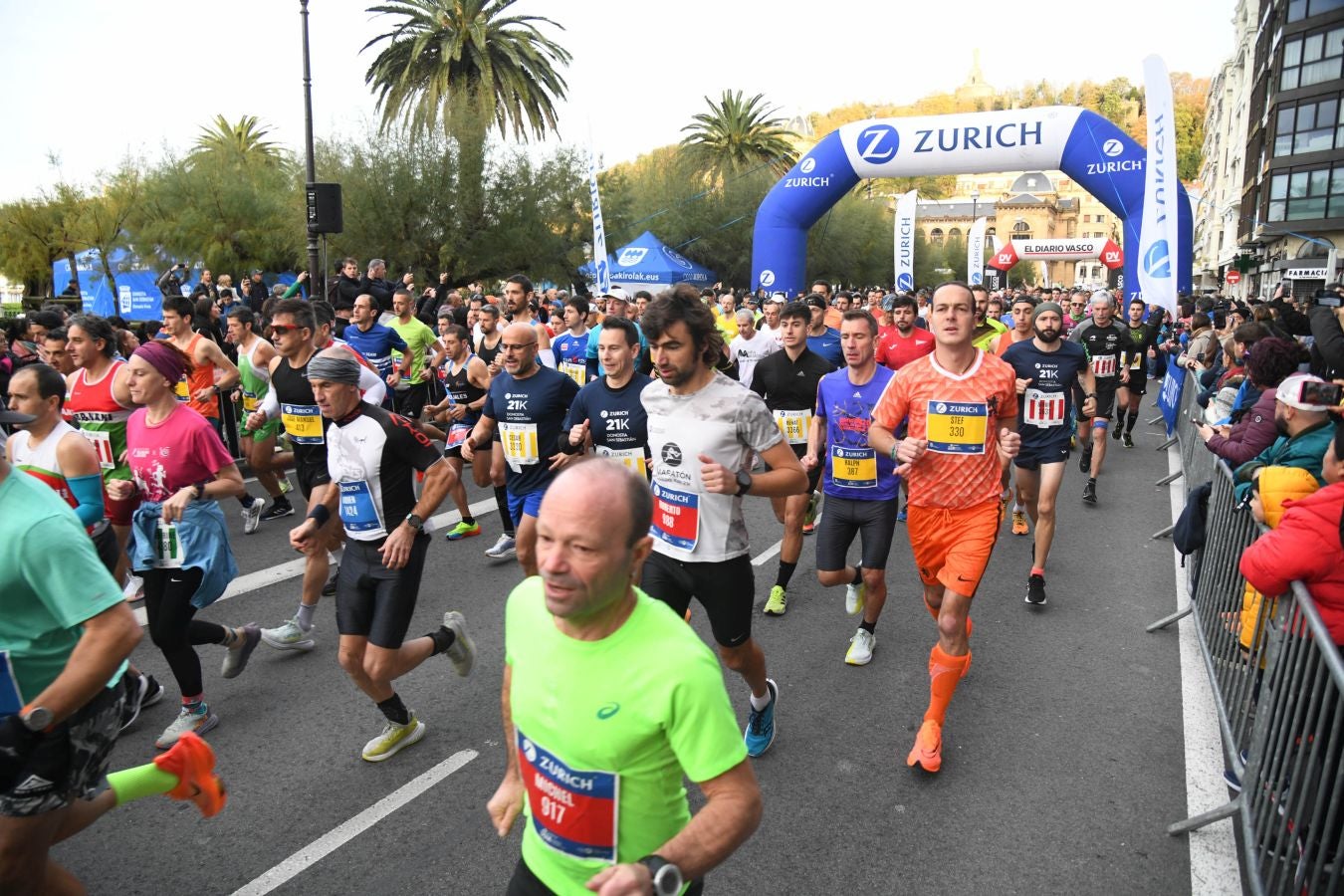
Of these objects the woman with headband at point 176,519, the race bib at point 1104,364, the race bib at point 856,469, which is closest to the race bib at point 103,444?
the woman with headband at point 176,519

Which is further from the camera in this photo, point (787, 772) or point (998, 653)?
point (998, 653)

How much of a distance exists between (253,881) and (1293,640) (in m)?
3.80

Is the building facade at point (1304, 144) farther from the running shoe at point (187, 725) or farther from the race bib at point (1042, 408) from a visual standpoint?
the running shoe at point (187, 725)

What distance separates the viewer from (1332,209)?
38.8m

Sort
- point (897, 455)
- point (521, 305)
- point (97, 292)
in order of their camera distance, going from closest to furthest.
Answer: point (897, 455) < point (521, 305) < point (97, 292)

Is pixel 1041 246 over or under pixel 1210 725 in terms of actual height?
over

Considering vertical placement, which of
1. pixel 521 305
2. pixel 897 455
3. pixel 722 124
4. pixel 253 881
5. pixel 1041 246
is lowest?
pixel 253 881

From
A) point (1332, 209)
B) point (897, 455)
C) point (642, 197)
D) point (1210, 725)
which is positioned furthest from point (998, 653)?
point (1332, 209)

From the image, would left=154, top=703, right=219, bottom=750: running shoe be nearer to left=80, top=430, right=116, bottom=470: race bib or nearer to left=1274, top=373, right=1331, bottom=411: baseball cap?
left=80, top=430, right=116, bottom=470: race bib

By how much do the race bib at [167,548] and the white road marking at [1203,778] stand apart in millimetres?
4414

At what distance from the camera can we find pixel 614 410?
4832 mm

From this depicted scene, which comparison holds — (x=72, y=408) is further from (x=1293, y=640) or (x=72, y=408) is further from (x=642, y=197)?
(x=642, y=197)

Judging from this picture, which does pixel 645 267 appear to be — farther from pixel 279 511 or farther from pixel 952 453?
pixel 952 453

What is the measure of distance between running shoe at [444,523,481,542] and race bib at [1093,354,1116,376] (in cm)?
734
